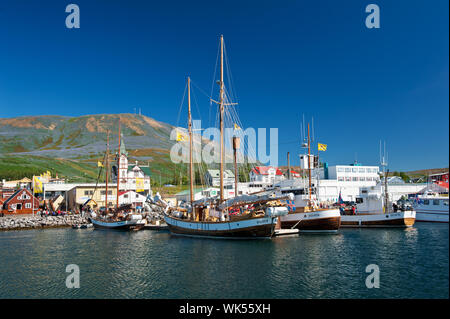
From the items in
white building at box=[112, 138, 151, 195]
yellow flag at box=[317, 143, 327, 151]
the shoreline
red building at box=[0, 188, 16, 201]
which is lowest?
the shoreline

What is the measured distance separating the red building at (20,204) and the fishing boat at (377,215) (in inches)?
3318

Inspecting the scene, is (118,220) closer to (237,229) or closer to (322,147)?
(237,229)

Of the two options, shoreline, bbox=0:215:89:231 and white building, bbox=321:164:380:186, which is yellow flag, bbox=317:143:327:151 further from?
shoreline, bbox=0:215:89:231

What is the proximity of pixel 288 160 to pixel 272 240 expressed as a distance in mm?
61006

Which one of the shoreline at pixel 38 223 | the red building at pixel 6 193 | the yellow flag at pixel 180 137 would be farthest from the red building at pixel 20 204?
the yellow flag at pixel 180 137

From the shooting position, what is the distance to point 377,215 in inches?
2261

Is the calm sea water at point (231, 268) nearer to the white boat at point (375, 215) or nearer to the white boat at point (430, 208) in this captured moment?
the white boat at point (375, 215)

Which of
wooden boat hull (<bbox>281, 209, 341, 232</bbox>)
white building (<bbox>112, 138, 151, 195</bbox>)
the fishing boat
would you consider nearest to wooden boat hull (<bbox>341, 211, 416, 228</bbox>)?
the fishing boat

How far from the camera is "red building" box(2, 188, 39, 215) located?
88.4 m

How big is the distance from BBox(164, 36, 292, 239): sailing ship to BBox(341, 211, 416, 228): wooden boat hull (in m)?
18.3

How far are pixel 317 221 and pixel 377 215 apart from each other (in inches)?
509

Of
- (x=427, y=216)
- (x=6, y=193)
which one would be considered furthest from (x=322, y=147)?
(x=6, y=193)
